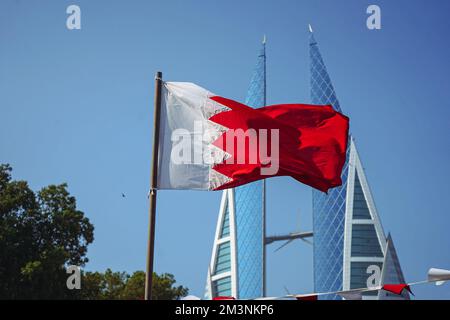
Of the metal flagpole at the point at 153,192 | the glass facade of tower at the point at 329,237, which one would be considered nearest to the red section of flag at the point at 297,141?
the metal flagpole at the point at 153,192

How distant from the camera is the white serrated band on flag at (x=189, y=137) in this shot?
11.6 meters

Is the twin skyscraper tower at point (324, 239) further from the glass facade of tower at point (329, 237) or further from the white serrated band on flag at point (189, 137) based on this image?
the white serrated band on flag at point (189, 137)

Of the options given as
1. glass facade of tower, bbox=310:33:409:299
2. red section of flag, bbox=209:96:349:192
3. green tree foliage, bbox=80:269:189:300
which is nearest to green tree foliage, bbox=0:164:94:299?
green tree foliage, bbox=80:269:189:300

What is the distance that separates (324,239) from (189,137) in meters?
117

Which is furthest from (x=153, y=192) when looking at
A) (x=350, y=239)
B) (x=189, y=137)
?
(x=350, y=239)

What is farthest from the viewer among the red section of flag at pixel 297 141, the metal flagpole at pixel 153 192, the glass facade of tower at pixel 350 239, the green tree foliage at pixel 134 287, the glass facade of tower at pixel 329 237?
the glass facade of tower at pixel 329 237

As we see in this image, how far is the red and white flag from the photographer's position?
11.8 meters

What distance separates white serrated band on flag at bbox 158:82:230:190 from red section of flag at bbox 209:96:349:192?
12 centimetres

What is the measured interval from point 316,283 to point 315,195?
14879 millimetres

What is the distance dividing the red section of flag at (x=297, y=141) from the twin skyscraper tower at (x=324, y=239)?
107m

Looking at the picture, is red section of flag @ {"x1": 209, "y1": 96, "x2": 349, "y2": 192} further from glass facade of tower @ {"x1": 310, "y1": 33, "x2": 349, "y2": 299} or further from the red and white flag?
glass facade of tower @ {"x1": 310, "y1": 33, "x2": 349, "y2": 299}

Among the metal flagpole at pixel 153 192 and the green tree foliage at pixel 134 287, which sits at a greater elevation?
the metal flagpole at pixel 153 192

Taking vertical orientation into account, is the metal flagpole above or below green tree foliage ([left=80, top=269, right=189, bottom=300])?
above

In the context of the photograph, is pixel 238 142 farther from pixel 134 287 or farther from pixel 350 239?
pixel 350 239
